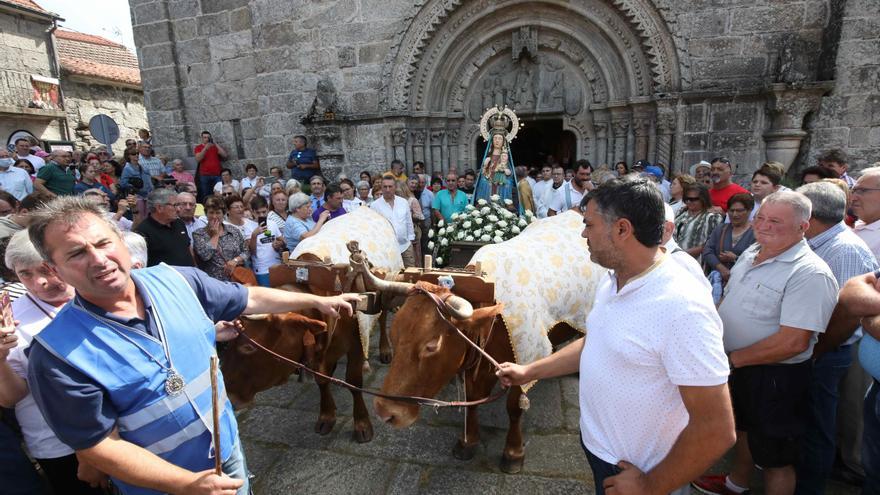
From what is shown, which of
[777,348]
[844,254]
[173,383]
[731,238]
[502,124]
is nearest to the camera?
[173,383]

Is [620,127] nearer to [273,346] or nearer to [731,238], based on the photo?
[731,238]

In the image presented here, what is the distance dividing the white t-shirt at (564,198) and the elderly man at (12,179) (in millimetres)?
8924

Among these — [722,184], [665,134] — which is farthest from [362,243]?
[665,134]

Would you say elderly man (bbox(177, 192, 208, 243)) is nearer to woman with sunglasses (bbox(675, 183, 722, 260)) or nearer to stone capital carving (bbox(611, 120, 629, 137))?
woman with sunglasses (bbox(675, 183, 722, 260))

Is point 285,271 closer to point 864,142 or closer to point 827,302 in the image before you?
point 827,302

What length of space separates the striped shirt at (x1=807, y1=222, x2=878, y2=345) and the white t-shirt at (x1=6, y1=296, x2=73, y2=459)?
4.19m

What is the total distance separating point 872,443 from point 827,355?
53 cm

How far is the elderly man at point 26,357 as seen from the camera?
6.16 feet

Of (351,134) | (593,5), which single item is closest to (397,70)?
(351,134)

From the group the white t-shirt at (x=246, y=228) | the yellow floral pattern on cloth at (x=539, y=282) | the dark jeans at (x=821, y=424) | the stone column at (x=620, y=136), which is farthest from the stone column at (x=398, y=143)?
the dark jeans at (x=821, y=424)

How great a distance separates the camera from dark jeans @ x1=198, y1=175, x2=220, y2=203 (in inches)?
402

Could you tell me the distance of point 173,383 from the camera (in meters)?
1.64

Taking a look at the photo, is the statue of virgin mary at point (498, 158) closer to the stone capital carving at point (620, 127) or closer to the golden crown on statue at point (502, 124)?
the golden crown on statue at point (502, 124)

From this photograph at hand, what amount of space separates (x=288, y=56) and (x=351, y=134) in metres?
→ 2.18
